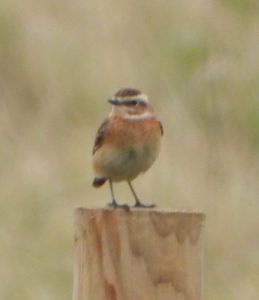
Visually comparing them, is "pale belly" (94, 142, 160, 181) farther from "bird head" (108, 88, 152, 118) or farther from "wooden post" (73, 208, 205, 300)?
"wooden post" (73, 208, 205, 300)

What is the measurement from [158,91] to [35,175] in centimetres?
118

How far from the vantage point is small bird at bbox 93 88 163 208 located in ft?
20.5

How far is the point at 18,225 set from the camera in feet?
27.4

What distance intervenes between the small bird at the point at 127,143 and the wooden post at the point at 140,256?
6.94 feet

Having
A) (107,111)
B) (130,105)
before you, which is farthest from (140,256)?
(107,111)

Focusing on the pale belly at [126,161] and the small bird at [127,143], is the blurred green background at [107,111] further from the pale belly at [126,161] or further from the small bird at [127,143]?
the pale belly at [126,161]

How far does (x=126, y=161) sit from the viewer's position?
6227 millimetres

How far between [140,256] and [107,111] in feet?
17.9

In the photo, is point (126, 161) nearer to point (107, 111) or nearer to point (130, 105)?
point (130, 105)

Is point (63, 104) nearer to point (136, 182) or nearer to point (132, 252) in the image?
point (136, 182)

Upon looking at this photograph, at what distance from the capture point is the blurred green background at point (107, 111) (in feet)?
26.8

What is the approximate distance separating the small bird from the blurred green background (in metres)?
1.35

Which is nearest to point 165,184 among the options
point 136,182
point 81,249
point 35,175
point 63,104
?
point 136,182

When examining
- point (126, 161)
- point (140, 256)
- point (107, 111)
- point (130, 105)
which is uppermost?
point (107, 111)
